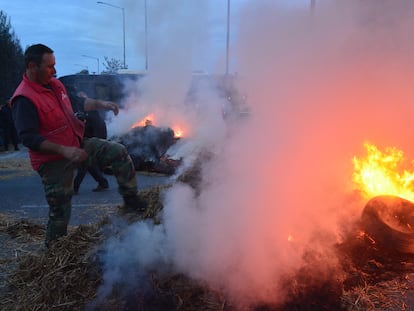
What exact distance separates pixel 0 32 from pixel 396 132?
23226 millimetres

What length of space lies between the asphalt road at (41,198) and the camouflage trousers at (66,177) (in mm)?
1557

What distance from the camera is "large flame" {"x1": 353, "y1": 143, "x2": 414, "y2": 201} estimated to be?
368 cm

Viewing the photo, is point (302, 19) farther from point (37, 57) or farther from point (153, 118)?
point (153, 118)

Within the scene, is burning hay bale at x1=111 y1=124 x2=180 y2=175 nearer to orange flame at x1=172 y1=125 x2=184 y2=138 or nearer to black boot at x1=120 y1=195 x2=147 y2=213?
orange flame at x1=172 y1=125 x2=184 y2=138

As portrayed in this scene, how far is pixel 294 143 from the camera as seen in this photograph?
337cm

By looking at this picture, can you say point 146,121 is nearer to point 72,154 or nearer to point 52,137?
point 52,137

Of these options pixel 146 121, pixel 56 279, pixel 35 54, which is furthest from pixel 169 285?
pixel 146 121

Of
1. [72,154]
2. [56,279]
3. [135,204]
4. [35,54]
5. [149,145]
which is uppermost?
[35,54]

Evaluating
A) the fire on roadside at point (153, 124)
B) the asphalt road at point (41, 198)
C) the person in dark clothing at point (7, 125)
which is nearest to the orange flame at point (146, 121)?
the fire on roadside at point (153, 124)

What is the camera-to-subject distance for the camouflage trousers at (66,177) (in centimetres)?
331

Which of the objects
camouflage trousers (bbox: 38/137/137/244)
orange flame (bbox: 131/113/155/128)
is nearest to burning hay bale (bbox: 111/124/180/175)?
orange flame (bbox: 131/113/155/128)

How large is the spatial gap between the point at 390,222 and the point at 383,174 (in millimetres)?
582

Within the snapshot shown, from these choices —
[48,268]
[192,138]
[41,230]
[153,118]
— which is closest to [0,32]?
[153,118]

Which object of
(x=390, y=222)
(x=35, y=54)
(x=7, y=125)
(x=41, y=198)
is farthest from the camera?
(x=7, y=125)
